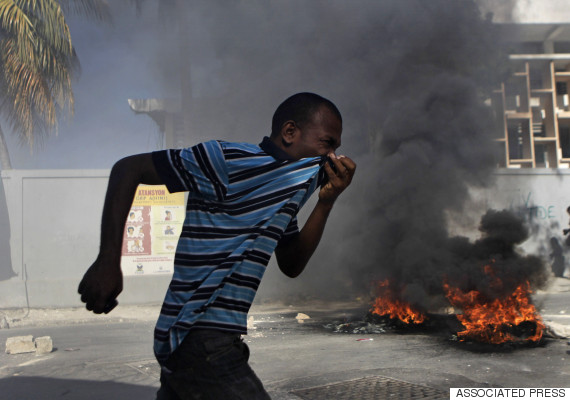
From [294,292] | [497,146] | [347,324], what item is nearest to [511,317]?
[347,324]

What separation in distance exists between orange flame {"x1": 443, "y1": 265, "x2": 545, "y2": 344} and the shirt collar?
460 centimetres

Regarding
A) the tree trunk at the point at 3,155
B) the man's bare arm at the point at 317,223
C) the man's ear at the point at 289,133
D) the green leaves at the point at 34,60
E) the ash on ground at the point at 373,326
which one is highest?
the green leaves at the point at 34,60

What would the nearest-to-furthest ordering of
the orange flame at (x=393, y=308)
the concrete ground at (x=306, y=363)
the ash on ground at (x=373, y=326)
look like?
the concrete ground at (x=306, y=363), the ash on ground at (x=373, y=326), the orange flame at (x=393, y=308)

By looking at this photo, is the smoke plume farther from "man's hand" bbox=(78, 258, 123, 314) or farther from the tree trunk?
"man's hand" bbox=(78, 258, 123, 314)

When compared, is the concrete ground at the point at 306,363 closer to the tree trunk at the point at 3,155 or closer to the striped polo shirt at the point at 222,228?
the striped polo shirt at the point at 222,228

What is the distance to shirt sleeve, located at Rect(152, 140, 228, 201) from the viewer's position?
1309 mm

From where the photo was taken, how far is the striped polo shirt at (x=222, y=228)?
50.3 inches

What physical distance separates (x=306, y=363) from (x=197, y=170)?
3553mm

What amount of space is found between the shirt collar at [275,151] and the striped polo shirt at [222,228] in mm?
23

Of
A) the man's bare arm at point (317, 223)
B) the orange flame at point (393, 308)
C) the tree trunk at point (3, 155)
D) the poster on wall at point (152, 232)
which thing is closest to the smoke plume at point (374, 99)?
the orange flame at point (393, 308)

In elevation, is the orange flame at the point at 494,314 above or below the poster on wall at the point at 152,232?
below

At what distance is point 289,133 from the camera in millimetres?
1484

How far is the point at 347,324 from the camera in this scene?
6.47m

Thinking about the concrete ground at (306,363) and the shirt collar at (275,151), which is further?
the concrete ground at (306,363)
